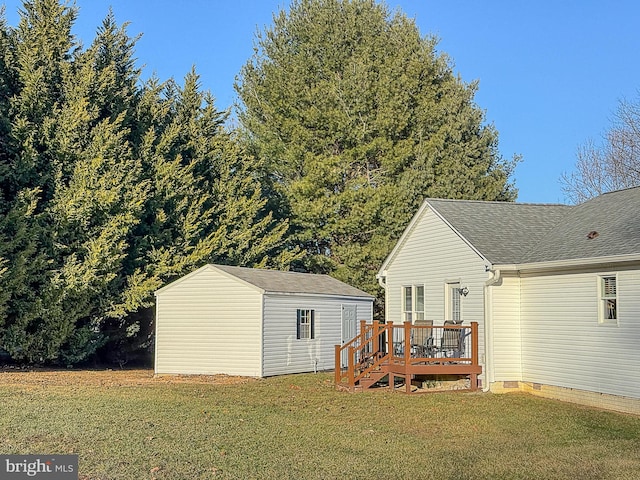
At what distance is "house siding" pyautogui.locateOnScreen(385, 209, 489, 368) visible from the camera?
17.3 m

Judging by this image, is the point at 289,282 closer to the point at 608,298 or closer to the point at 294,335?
the point at 294,335

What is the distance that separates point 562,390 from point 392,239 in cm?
1753

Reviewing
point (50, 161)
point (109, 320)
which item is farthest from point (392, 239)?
point (50, 161)

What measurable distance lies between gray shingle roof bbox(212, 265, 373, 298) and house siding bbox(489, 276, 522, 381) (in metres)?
6.83

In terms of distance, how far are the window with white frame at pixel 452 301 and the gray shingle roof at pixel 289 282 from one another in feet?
17.1

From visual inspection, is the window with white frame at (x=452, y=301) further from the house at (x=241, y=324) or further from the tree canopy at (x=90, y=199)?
the tree canopy at (x=90, y=199)

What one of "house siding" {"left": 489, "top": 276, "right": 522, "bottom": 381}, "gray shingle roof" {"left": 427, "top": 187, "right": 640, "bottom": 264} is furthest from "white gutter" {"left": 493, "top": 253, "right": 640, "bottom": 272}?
"house siding" {"left": 489, "top": 276, "right": 522, "bottom": 381}

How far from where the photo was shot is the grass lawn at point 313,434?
8.70 metres

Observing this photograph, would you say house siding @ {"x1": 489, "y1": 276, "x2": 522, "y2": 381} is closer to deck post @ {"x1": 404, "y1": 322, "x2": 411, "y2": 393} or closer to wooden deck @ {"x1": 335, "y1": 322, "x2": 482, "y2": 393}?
wooden deck @ {"x1": 335, "y1": 322, "x2": 482, "y2": 393}

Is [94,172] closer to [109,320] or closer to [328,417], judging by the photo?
[109,320]

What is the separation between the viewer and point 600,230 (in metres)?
16.2

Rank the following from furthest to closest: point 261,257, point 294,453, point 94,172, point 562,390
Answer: point 261,257, point 94,172, point 562,390, point 294,453

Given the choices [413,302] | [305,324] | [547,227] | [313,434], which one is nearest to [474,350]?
[413,302]

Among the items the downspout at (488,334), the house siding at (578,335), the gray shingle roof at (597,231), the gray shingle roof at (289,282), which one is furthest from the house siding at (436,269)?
the gray shingle roof at (289,282)
